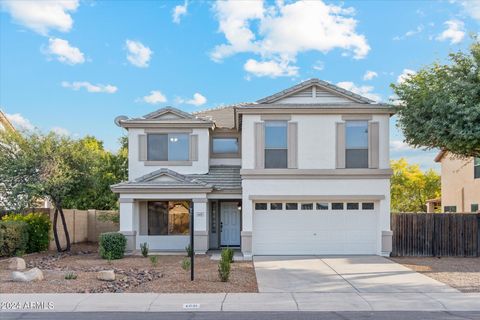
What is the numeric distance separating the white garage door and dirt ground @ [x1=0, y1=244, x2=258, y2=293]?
2.75 metres

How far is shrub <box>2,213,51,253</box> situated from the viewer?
20797mm

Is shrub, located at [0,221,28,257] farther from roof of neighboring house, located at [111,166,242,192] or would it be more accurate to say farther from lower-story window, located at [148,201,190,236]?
lower-story window, located at [148,201,190,236]

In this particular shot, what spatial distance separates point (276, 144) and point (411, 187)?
79.6 feet

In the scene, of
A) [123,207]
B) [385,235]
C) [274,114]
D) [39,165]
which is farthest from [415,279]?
[39,165]

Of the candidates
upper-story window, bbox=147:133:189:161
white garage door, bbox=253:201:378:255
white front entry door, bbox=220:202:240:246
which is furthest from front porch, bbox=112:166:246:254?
white garage door, bbox=253:201:378:255

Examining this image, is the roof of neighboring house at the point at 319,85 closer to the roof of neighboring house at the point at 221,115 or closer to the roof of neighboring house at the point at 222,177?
the roof of neighboring house at the point at 222,177

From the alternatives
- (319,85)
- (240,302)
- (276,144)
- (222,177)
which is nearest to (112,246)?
(222,177)

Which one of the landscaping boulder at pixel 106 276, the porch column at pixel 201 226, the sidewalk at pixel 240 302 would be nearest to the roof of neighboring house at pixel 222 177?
the porch column at pixel 201 226

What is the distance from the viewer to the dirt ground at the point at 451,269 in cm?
1362

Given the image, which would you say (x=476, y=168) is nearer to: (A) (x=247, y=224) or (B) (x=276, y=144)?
(B) (x=276, y=144)

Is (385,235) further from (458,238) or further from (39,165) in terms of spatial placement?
(39,165)

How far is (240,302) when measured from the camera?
10977mm

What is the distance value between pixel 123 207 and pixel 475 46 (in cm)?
1497

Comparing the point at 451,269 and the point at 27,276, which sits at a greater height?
the point at 27,276
